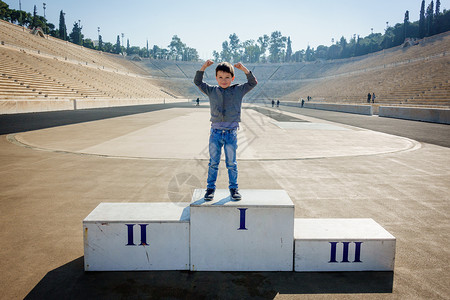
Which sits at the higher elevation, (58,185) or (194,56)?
(194,56)

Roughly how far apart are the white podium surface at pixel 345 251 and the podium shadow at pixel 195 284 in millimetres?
73

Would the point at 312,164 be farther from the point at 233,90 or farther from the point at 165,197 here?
the point at 233,90

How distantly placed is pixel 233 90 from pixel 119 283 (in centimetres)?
233

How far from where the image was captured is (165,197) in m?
5.17

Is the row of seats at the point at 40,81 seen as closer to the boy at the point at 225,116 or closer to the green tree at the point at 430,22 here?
the boy at the point at 225,116

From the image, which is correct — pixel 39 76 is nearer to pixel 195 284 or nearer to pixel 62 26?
pixel 195 284

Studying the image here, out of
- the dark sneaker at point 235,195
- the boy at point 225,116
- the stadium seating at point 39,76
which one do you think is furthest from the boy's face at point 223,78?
the stadium seating at point 39,76

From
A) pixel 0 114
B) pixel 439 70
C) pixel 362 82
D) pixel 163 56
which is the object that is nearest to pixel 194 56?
pixel 163 56

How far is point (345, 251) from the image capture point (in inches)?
125

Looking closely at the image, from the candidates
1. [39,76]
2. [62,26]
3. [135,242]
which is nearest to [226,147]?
[135,242]

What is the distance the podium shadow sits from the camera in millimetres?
2713

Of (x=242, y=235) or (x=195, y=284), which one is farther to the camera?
(x=242, y=235)

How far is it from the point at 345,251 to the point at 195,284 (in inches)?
60.5

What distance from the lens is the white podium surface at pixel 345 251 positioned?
3133mm
